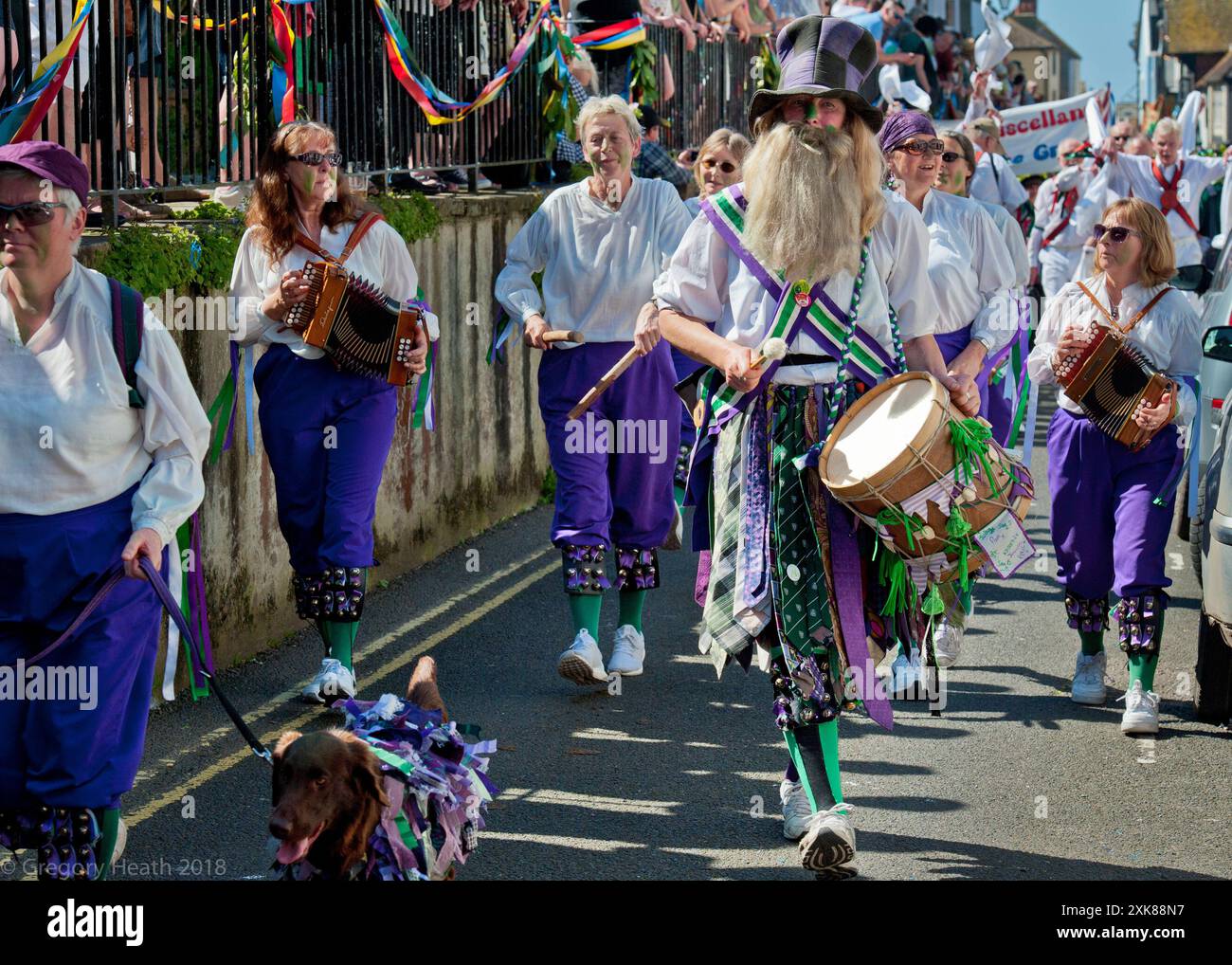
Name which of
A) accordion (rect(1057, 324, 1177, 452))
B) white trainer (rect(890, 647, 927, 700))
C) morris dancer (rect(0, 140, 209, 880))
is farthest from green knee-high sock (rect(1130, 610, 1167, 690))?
morris dancer (rect(0, 140, 209, 880))

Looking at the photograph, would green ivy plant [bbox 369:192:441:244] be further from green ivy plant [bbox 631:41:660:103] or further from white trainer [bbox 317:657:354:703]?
green ivy plant [bbox 631:41:660:103]

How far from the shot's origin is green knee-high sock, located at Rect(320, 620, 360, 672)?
295 inches

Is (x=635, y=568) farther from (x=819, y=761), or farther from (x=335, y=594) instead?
(x=819, y=761)

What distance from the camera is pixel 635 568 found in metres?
8.25

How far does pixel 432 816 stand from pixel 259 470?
4.17m

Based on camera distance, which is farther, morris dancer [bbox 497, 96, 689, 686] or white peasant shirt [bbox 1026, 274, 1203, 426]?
morris dancer [bbox 497, 96, 689, 686]

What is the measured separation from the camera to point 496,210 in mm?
12023

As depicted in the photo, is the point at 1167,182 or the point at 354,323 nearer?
the point at 354,323

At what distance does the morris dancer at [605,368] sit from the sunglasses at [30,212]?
3.30 m

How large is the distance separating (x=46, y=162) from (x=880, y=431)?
234cm

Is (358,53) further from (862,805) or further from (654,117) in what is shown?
(862,805)

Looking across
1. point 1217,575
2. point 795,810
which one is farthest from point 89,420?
point 1217,575

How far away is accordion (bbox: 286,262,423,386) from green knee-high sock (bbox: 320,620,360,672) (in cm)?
97

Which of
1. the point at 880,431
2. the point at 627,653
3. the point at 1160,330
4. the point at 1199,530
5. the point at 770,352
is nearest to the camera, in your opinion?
the point at 880,431
